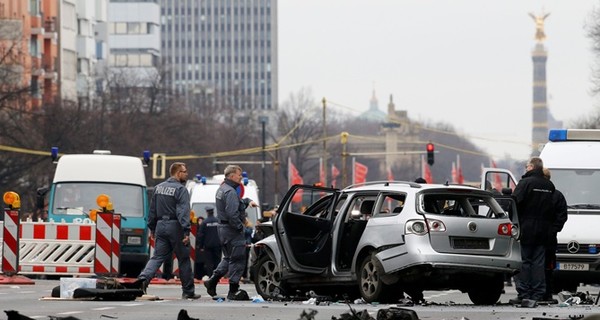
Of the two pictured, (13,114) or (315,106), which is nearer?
(13,114)

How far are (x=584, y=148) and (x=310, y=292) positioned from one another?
21.8 feet

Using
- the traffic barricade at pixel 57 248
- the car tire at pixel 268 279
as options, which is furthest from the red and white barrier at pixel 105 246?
the car tire at pixel 268 279

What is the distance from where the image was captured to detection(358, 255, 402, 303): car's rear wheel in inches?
928

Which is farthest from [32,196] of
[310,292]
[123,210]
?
[310,292]

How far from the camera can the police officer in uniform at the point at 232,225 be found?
25.0 metres

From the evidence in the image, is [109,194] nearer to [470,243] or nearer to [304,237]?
[304,237]

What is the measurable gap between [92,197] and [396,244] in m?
19.9

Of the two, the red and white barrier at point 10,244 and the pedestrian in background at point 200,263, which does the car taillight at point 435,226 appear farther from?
the pedestrian in background at point 200,263

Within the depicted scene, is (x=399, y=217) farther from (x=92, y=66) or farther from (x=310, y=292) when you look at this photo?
(x=92, y=66)

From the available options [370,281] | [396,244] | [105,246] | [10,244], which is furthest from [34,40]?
[396,244]

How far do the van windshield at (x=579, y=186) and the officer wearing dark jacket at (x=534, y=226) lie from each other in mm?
4555

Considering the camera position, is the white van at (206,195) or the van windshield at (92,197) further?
the white van at (206,195)

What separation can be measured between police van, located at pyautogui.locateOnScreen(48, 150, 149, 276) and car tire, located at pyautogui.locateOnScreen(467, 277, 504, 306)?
18187 mm

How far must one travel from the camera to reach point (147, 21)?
7741 inches
